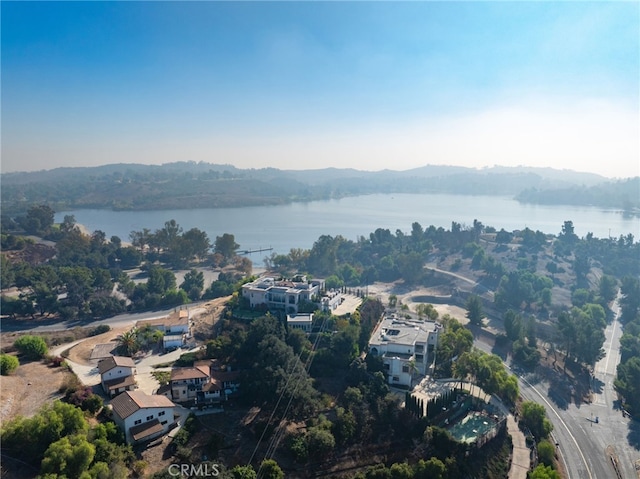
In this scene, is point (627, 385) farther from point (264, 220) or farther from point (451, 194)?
point (451, 194)

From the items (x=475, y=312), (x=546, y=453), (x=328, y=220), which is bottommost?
(x=546, y=453)

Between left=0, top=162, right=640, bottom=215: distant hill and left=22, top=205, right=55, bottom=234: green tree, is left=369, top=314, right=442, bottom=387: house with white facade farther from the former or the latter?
left=0, top=162, right=640, bottom=215: distant hill

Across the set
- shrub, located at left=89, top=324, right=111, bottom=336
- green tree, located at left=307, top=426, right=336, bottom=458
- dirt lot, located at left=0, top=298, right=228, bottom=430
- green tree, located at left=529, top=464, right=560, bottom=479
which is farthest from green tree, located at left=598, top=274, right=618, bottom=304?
shrub, located at left=89, top=324, right=111, bottom=336

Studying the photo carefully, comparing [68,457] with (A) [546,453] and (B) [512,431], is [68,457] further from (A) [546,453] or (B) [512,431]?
(B) [512,431]

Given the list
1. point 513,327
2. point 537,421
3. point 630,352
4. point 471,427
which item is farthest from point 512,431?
point 630,352

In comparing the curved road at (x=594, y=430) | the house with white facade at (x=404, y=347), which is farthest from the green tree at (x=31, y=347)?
the curved road at (x=594, y=430)

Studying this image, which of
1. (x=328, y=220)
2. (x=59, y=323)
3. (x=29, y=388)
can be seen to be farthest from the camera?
(x=328, y=220)

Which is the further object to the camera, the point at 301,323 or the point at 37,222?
the point at 37,222

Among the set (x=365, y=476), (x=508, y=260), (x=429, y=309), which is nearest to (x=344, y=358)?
(x=365, y=476)
